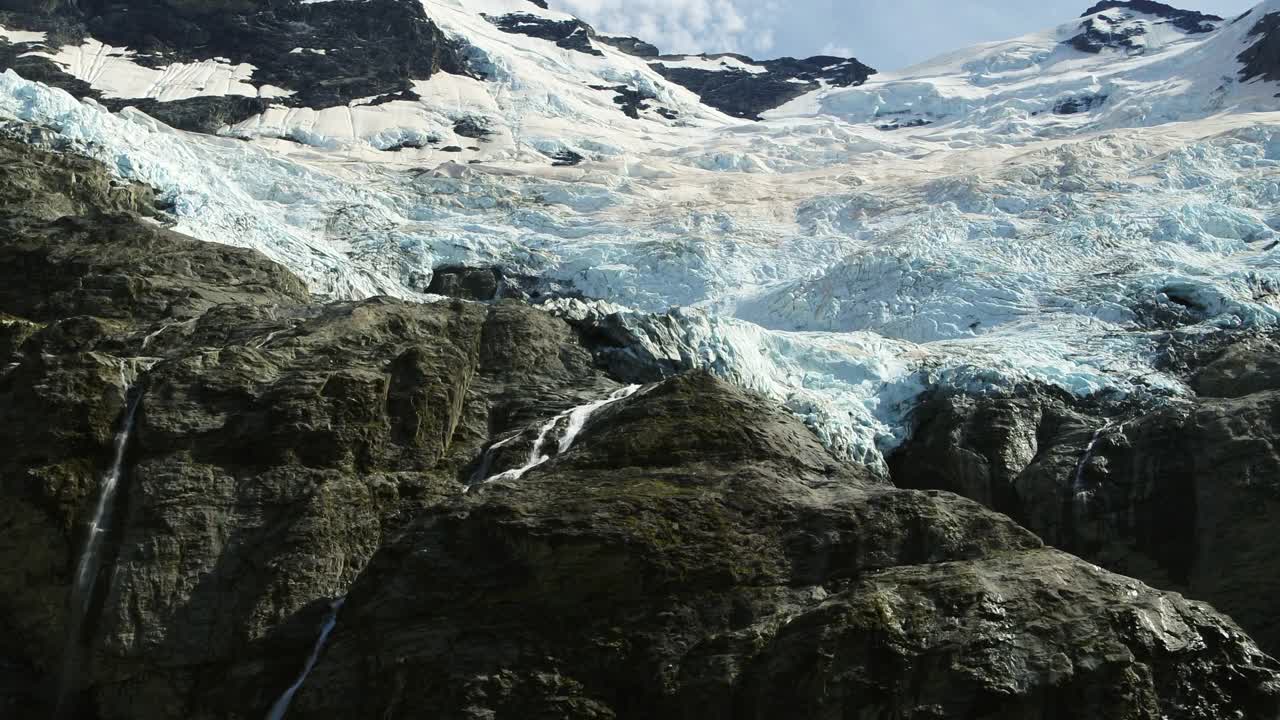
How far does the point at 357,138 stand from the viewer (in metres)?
52.0

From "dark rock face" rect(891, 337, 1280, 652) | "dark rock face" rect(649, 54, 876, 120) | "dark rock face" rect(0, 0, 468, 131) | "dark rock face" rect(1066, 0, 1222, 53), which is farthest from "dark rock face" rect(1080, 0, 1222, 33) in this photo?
"dark rock face" rect(891, 337, 1280, 652)

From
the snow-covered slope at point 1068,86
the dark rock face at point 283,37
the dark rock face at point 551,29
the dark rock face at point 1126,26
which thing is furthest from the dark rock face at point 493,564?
the dark rock face at point 551,29

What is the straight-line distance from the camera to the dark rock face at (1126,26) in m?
67.2

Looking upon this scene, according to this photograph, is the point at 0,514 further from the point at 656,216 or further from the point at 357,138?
the point at 357,138

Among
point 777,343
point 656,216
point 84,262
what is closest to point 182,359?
point 84,262

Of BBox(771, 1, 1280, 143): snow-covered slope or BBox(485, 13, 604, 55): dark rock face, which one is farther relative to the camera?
BBox(485, 13, 604, 55): dark rock face

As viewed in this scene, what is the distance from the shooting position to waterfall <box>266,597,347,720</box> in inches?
426

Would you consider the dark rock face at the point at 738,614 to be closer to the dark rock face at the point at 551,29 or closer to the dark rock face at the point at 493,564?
the dark rock face at the point at 493,564

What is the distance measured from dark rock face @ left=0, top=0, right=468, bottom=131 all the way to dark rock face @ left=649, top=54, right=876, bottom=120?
20.1m

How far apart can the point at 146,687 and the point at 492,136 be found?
44407 millimetres

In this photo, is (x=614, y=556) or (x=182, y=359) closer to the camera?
(x=614, y=556)

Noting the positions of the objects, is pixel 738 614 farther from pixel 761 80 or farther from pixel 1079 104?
pixel 761 80

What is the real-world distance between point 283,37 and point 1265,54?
45.6 metres

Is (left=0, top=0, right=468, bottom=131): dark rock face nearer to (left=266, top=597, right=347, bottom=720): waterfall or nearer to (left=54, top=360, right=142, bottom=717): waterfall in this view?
(left=54, top=360, right=142, bottom=717): waterfall
